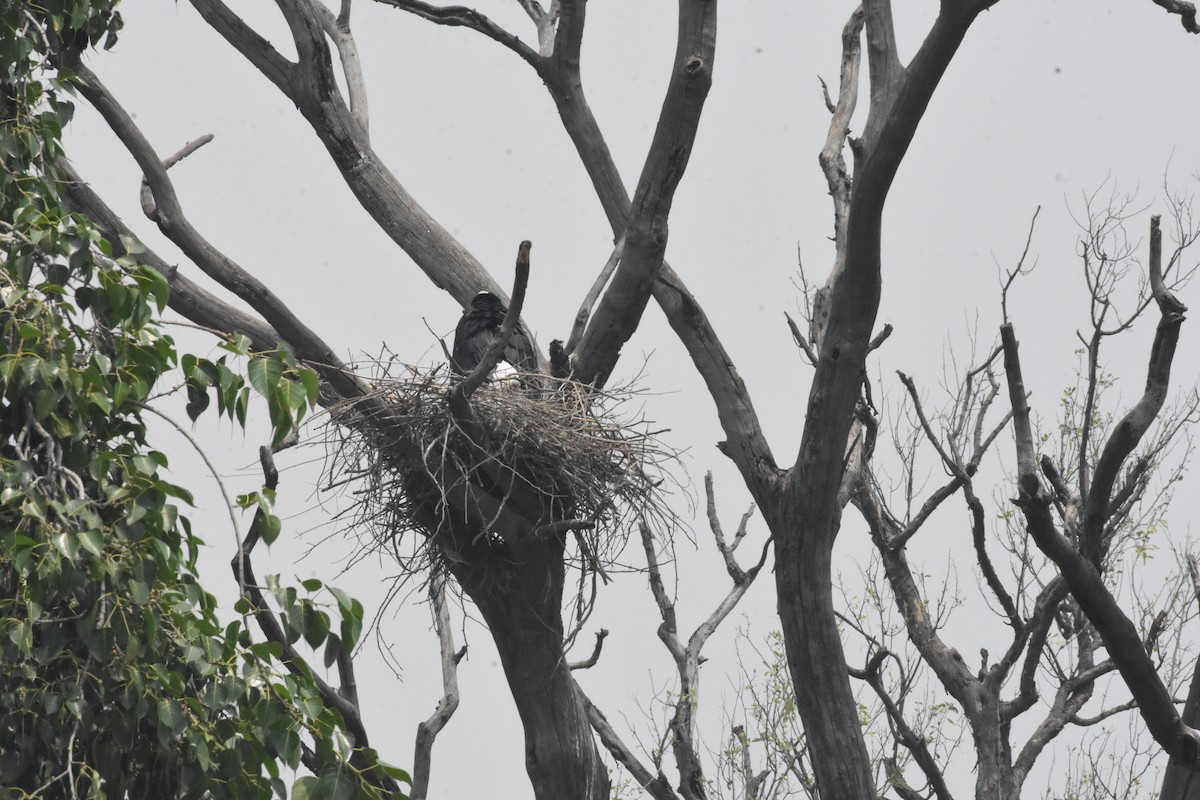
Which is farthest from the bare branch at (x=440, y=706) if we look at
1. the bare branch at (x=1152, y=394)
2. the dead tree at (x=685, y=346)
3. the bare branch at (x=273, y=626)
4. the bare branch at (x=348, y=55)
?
the bare branch at (x=1152, y=394)

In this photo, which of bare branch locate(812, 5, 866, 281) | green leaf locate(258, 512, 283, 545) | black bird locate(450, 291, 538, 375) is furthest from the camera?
bare branch locate(812, 5, 866, 281)

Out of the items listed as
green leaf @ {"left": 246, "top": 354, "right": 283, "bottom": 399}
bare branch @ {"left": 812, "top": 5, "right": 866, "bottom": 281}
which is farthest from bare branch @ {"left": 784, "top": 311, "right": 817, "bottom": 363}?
green leaf @ {"left": 246, "top": 354, "right": 283, "bottom": 399}

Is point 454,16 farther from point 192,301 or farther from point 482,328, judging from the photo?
point 192,301

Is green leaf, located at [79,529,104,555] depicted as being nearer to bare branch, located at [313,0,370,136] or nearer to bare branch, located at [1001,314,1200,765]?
bare branch, located at [1001,314,1200,765]

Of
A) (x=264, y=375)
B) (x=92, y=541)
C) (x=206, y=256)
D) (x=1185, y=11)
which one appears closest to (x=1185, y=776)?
(x=1185, y=11)

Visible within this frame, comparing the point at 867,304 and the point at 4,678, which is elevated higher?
the point at 867,304

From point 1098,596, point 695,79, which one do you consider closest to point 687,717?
point 1098,596

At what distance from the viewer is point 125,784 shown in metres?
3.02

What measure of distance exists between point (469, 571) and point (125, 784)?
2.32 meters

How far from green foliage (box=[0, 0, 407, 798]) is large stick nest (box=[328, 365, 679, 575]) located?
1.66 meters

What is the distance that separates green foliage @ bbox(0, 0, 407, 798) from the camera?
9.22 feet

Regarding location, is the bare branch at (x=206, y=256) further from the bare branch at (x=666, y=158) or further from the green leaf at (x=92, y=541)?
the green leaf at (x=92, y=541)

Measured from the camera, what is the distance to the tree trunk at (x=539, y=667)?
5262 mm

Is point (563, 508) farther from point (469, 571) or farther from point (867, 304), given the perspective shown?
point (867, 304)
